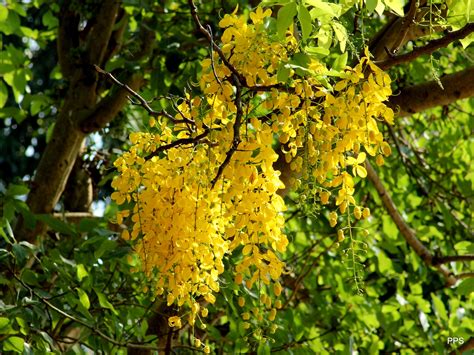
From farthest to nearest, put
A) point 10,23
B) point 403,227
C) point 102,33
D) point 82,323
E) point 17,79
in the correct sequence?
point 102,33 → point 17,79 → point 10,23 → point 403,227 → point 82,323

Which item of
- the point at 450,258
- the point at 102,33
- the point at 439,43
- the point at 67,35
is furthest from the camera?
the point at 67,35

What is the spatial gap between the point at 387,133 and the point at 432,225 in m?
0.40

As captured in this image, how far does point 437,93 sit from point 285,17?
3.26ft

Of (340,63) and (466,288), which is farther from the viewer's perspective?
(466,288)

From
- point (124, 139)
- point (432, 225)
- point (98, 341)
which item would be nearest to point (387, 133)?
point (432, 225)

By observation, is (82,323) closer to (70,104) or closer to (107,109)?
(107,109)

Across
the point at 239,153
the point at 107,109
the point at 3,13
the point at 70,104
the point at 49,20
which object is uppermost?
the point at 49,20

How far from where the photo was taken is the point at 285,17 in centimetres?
123

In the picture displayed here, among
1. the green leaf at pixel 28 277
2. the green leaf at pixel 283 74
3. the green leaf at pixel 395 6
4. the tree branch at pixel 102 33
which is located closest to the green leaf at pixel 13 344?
the green leaf at pixel 28 277

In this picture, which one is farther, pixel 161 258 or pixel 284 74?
pixel 161 258

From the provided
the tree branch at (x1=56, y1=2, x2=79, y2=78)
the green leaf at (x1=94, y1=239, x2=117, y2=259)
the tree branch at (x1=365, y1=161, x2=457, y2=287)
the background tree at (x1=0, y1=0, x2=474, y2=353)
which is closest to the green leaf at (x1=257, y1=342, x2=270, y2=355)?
the background tree at (x1=0, y1=0, x2=474, y2=353)

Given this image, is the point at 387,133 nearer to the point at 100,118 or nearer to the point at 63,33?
the point at 100,118

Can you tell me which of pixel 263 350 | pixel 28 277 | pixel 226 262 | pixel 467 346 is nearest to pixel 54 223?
pixel 28 277

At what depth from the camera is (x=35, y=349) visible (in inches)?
75.7
